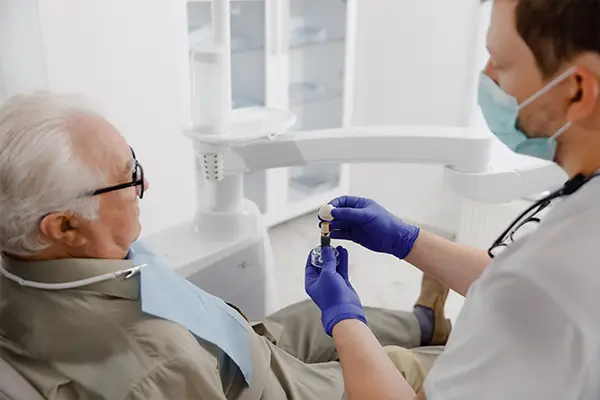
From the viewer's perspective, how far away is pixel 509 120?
81 centimetres

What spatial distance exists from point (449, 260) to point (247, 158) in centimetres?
58

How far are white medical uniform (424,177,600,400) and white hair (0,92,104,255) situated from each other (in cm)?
67

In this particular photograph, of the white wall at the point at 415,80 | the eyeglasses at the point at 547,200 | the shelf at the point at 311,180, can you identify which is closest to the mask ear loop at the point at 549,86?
the eyeglasses at the point at 547,200

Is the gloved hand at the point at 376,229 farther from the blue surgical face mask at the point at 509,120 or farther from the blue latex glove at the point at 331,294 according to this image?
the blue surgical face mask at the point at 509,120

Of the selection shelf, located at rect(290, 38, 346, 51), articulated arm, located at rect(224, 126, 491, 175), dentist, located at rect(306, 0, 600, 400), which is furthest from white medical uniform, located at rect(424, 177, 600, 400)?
shelf, located at rect(290, 38, 346, 51)

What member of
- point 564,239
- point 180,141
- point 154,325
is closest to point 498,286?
point 564,239

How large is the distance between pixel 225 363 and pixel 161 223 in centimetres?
140

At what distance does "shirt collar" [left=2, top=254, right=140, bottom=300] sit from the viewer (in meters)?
1.04

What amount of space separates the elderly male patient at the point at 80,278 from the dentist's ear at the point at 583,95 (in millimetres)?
701

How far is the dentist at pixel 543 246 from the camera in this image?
26.6 inches

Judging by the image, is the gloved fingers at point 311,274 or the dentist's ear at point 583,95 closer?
the dentist's ear at point 583,95

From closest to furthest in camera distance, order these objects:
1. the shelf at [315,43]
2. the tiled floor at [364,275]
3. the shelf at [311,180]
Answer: the tiled floor at [364,275], the shelf at [315,43], the shelf at [311,180]

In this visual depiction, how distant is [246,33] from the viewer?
277 centimetres

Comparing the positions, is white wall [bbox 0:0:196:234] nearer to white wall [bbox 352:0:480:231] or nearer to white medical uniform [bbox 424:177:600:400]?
white wall [bbox 352:0:480:231]
